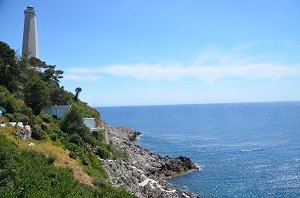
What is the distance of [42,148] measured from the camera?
2867cm

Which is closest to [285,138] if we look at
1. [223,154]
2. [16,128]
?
[223,154]

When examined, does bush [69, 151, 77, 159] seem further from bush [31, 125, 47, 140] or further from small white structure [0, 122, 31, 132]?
small white structure [0, 122, 31, 132]

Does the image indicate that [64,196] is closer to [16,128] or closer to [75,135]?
[16,128]

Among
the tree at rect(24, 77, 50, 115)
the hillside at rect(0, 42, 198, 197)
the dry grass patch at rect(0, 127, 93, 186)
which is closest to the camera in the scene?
the hillside at rect(0, 42, 198, 197)

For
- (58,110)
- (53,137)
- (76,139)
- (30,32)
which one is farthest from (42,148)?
(30,32)

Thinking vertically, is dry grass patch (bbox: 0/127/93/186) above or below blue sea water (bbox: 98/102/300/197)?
above

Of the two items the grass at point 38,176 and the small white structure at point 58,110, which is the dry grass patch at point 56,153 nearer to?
the grass at point 38,176

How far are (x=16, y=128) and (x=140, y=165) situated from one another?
25.2 meters

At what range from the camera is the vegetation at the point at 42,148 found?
60.5ft

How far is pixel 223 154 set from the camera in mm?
69750

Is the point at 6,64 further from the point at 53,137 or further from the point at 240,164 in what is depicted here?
→ the point at 240,164

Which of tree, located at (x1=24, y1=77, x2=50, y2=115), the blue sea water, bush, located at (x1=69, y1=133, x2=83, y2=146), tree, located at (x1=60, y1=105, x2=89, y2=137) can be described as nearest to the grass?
bush, located at (x1=69, y1=133, x2=83, y2=146)

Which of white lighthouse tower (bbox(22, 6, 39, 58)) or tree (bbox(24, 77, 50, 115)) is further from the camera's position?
white lighthouse tower (bbox(22, 6, 39, 58))

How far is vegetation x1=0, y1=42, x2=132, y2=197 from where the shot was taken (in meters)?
18.4
